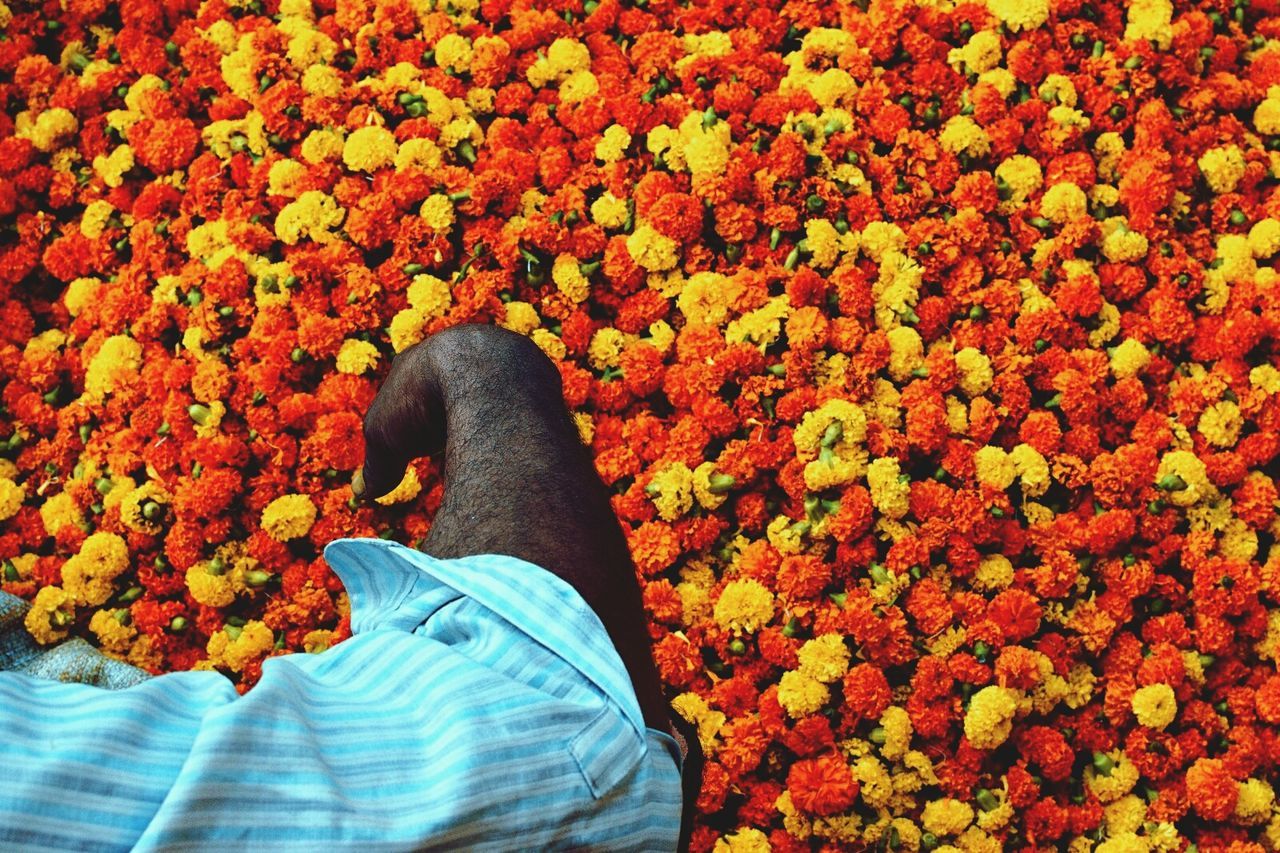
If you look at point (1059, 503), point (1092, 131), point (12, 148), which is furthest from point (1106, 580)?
point (12, 148)

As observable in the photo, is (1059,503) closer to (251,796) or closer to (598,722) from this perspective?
(598,722)

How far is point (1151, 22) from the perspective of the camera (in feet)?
9.37

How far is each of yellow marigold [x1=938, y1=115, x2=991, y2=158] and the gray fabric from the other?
7.30 feet

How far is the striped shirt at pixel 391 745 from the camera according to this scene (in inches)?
29.6

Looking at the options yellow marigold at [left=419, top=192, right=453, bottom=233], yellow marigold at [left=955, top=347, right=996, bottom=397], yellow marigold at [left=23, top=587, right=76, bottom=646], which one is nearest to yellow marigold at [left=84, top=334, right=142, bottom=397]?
yellow marigold at [left=23, top=587, right=76, bottom=646]

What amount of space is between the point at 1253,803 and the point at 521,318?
6.31 ft

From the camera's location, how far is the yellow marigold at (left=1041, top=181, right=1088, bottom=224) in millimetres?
2650

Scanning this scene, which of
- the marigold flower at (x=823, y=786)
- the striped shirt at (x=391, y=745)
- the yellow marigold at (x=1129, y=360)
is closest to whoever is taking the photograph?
the striped shirt at (x=391, y=745)

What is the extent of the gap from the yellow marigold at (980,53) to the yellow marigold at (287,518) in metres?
2.05

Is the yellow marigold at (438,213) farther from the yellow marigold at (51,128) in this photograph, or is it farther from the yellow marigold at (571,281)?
the yellow marigold at (51,128)

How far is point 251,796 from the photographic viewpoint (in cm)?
79

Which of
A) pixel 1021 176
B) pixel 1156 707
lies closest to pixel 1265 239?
pixel 1021 176

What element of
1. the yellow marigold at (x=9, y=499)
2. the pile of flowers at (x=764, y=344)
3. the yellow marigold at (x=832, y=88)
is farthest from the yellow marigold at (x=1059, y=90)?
the yellow marigold at (x=9, y=499)

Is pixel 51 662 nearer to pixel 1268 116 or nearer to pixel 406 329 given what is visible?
pixel 406 329
